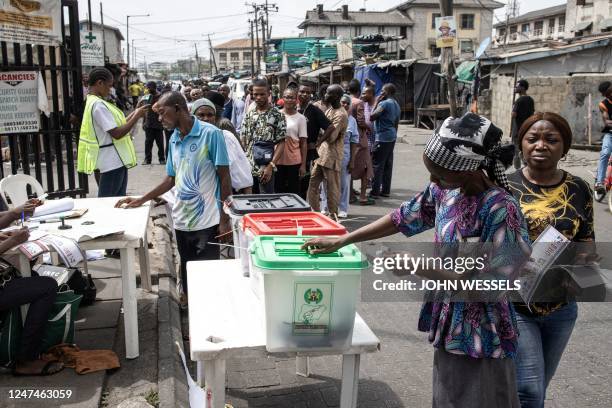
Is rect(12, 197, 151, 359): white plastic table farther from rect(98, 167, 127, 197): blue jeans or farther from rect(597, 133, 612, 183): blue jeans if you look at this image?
rect(597, 133, 612, 183): blue jeans

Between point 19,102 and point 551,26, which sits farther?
point 551,26

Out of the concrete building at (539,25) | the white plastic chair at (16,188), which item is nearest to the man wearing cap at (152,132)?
the white plastic chair at (16,188)

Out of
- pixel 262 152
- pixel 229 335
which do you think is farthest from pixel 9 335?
pixel 262 152

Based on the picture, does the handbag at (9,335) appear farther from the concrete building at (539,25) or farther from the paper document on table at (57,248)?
the concrete building at (539,25)

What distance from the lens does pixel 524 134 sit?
9.71 feet

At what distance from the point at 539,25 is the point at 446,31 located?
55.8 metres

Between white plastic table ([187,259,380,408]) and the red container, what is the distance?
1.19 feet

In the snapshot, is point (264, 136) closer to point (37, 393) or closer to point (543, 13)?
point (37, 393)

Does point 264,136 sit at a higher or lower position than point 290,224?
higher

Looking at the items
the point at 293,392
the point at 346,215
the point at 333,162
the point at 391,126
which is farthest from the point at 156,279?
the point at 391,126

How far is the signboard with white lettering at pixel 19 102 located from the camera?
5.96 meters

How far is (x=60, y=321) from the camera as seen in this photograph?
12.2 feet

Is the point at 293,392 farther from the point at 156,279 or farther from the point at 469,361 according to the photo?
the point at 156,279

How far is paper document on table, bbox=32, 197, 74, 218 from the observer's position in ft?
13.8
